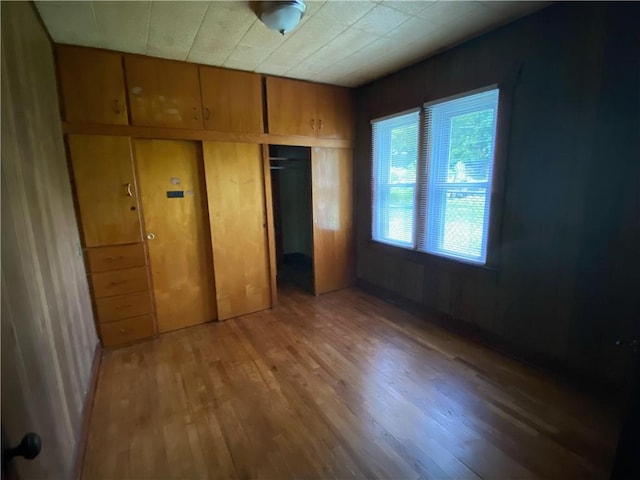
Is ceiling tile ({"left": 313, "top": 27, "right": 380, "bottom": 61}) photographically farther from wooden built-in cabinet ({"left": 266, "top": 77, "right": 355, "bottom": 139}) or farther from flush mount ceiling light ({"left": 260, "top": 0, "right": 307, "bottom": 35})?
wooden built-in cabinet ({"left": 266, "top": 77, "right": 355, "bottom": 139})

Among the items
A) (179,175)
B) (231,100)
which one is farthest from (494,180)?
(179,175)

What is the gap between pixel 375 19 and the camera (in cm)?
211

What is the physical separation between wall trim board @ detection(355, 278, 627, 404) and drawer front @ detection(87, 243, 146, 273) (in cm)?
266

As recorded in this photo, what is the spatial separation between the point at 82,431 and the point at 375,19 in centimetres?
318

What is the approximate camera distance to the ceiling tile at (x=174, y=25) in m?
1.90

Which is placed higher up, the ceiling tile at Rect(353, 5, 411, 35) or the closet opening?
the ceiling tile at Rect(353, 5, 411, 35)

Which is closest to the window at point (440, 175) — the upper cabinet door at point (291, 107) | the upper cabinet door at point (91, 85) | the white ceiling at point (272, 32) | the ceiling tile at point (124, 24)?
the white ceiling at point (272, 32)

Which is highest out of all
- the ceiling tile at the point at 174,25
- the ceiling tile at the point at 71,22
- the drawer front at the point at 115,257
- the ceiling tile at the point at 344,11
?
the ceiling tile at the point at 344,11

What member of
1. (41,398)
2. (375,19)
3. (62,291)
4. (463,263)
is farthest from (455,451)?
(375,19)

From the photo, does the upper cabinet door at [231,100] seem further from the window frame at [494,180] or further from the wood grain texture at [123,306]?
the wood grain texture at [123,306]

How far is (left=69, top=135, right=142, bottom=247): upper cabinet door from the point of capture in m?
2.44

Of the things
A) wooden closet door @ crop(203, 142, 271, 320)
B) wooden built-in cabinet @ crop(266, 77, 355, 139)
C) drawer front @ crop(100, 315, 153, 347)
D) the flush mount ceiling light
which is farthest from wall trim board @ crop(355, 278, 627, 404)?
the flush mount ceiling light

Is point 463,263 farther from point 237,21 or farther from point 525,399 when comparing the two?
point 237,21

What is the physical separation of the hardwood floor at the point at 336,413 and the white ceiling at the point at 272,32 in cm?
252
